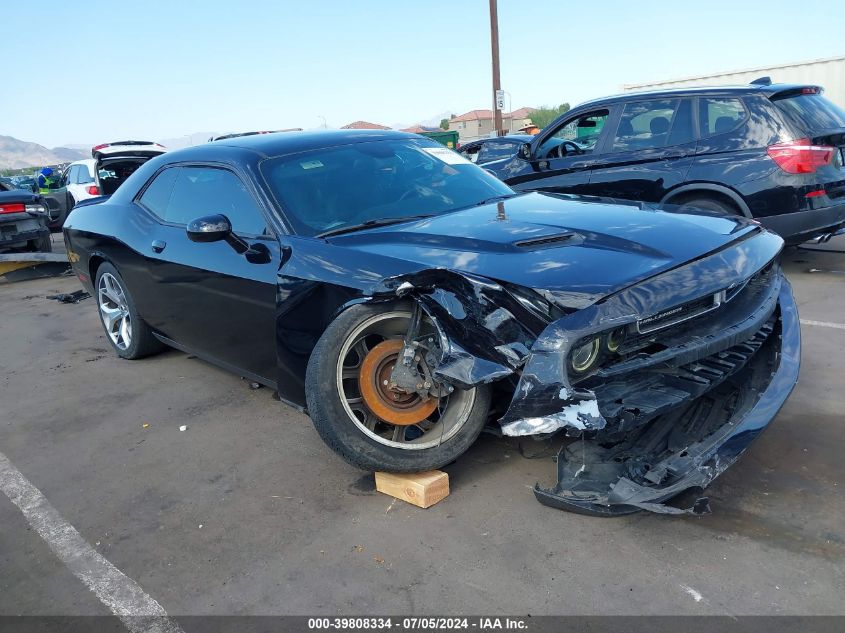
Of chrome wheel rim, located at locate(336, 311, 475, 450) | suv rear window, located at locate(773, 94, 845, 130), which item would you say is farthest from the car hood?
suv rear window, located at locate(773, 94, 845, 130)

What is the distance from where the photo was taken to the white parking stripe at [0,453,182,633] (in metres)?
2.47

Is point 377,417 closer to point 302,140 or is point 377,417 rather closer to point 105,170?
point 302,140

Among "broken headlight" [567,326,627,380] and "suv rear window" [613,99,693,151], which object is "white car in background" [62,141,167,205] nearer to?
"suv rear window" [613,99,693,151]

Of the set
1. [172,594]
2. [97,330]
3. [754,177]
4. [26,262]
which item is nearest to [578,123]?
[754,177]

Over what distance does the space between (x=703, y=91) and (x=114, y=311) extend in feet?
18.1

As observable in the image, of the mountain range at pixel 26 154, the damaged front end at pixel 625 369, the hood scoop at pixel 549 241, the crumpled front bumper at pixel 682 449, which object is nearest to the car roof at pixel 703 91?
the crumpled front bumper at pixel 682 449

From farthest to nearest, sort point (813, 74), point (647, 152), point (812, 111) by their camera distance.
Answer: point (813, 74) → point (647, 152) → point (812, 111)

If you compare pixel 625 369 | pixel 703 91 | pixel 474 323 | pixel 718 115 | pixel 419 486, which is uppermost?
pixel 703 91

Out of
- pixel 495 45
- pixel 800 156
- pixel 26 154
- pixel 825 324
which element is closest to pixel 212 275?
pixel 825 324

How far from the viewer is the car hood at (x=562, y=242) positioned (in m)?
2.75

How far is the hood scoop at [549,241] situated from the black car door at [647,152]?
151 inches

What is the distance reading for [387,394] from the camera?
3.10 metres

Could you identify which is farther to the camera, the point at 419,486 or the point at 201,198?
the point at 201,198

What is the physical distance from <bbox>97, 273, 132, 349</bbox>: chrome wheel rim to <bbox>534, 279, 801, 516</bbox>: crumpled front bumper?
12.5 feet
